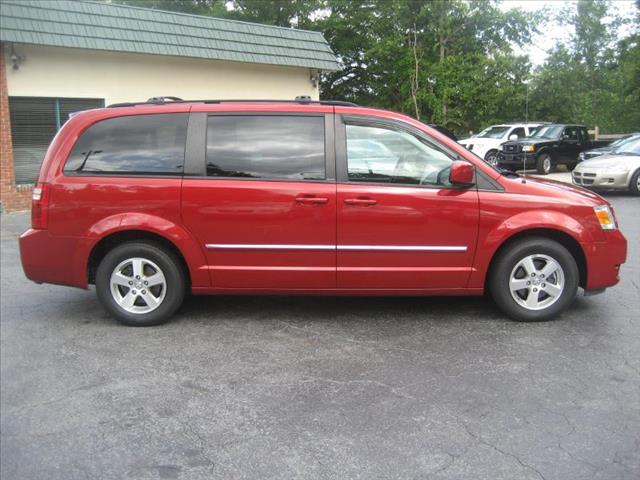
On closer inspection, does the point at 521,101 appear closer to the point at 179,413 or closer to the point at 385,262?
the point at 385,262

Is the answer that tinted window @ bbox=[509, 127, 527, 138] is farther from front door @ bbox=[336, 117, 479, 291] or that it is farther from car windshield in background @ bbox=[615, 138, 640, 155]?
front door @ bbox=[336, 117, 479, 291]

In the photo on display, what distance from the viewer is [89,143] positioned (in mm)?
5070

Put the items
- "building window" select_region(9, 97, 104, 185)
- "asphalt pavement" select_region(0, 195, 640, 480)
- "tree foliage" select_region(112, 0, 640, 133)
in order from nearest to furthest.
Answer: "asphalt pavement" select_region(0, 195, 640, 480)
"building window" select_region(9, 97, 104, 185)
"tree foliage" select_region(112, 0, 640, 133)

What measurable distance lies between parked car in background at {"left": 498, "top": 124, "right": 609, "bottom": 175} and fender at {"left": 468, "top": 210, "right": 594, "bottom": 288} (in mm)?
14489

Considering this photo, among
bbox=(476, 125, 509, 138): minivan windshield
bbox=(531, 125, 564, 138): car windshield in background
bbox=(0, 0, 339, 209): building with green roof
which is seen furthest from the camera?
bbox=(476, 125, 509, 138): minivan windshield

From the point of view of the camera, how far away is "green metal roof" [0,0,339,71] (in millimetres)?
11664

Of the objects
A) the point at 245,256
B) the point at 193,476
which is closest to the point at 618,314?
the point at 245,256

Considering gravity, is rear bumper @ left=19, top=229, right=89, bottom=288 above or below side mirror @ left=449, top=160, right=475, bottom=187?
below

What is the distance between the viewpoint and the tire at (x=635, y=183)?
14.0 meters

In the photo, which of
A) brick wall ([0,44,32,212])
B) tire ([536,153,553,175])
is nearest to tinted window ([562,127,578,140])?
tire ([536,153,553,175])

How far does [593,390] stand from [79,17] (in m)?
12.2

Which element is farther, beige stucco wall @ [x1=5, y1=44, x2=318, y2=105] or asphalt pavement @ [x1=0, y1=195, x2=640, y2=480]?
beige stucco wall @ [x1=5, y1=44, x2=318, y2=105]

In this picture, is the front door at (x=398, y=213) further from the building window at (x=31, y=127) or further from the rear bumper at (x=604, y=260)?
the building window at (x=31, y=127)

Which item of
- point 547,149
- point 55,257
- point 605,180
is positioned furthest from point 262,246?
point 547,149
